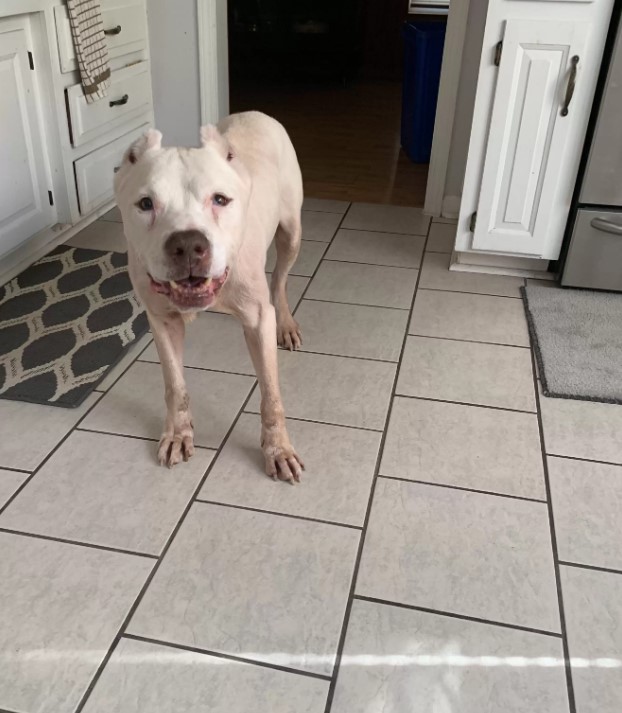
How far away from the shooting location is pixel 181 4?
3.18 meters

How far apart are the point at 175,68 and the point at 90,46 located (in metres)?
0.63

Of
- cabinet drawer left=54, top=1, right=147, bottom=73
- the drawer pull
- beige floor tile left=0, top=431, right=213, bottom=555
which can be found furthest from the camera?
the drawer pull

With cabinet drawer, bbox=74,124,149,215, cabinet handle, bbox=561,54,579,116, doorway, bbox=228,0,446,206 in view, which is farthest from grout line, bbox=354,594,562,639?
doorway, bbox=228,0,446,206

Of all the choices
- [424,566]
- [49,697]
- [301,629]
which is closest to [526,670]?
[424,566]

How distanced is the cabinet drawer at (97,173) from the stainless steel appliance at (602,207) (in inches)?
78.6

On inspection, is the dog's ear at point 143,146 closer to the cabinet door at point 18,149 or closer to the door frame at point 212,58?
the cabinet door at point 18,149

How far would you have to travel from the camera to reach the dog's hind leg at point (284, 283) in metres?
2.07

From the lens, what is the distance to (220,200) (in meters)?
1.29

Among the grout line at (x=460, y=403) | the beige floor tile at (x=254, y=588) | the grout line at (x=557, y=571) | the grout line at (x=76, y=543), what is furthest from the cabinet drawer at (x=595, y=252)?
the grout line at (x=76, y=543)

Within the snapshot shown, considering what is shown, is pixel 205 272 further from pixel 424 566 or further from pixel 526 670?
pixel 526 670

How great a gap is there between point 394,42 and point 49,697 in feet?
21.7

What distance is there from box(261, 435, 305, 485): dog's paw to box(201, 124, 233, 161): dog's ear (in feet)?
2.18

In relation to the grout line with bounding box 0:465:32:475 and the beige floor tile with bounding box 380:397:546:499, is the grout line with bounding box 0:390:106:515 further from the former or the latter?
the beige floor tile with bounding box 380:397:546:499

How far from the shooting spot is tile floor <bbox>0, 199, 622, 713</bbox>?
1.16 meters
